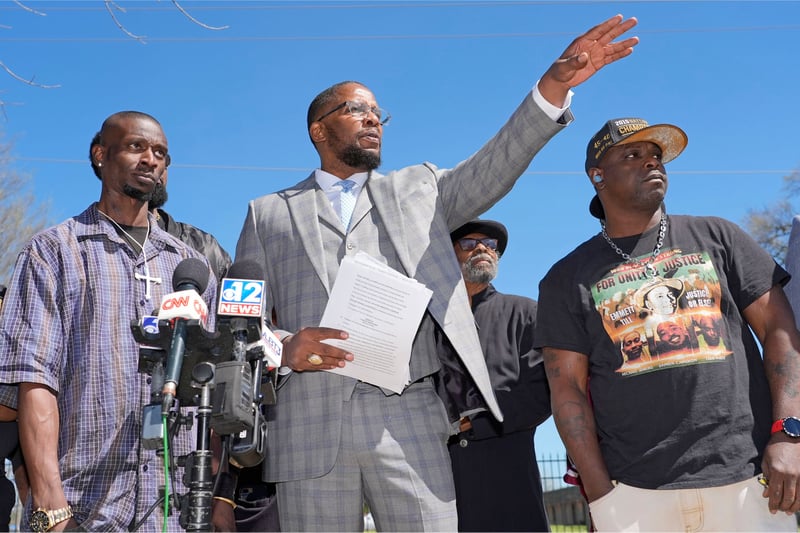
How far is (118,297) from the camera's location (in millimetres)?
3951

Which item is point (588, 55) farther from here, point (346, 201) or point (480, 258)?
point (480, 258)

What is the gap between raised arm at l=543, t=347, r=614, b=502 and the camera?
3996 mm

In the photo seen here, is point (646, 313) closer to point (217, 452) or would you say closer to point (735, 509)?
point (735, 509)

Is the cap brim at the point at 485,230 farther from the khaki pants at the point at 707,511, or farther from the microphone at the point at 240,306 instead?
the microphone at the point at 240,306

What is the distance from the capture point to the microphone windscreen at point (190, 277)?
3.08 m

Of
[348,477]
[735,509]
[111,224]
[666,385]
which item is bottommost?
[735,509]

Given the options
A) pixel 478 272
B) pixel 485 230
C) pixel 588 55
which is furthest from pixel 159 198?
pixel 588 55

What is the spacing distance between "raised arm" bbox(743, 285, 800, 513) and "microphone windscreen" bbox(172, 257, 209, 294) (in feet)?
8.16

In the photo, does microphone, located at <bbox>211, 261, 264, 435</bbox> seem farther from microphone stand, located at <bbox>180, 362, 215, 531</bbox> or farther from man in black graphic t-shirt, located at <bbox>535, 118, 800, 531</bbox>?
man in black graphic t-shirt, located at <bbox>535, 118, 800, 531</bbox>

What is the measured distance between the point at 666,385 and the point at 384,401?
1.29m

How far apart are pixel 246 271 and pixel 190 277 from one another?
0.67 ft

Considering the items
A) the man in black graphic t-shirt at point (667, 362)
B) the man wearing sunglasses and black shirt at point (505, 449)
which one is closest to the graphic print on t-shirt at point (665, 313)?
Answer: the man in black graphic t-shirt at point (667, 362)

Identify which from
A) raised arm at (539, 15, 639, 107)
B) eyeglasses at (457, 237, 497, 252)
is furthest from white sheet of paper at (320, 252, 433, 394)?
eyeglasses at (457, 237, 497, 252)

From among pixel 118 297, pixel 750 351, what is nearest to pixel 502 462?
pixel 750 351
